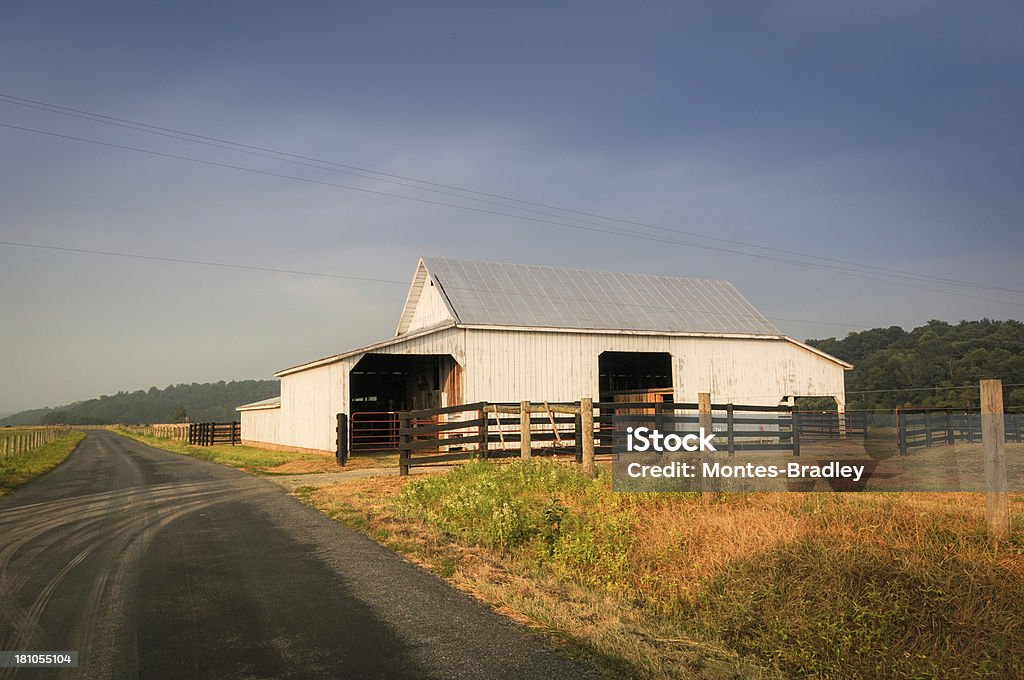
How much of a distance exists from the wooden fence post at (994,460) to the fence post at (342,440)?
18241 millimetres

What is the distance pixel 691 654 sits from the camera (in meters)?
5.04

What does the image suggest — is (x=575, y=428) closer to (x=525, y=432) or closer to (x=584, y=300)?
(x=525, y=432)

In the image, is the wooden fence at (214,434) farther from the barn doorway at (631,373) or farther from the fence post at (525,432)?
the fence post at (525,432)

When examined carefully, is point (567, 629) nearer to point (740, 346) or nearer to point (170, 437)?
point (740, 346)

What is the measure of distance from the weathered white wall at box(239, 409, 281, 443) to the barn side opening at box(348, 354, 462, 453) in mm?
4780

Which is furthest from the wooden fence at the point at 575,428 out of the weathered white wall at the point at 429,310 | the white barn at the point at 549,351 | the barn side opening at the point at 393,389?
the weathered white wall at the point at 429,310

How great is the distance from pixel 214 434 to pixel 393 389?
1770 centimetres

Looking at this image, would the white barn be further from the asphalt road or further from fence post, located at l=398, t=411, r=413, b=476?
the asphalt road

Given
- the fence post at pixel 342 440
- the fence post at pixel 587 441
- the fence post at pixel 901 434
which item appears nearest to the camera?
the fence post at pixel 901 434

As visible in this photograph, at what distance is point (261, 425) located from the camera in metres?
39.0

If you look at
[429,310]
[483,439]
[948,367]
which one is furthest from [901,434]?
[429,310]

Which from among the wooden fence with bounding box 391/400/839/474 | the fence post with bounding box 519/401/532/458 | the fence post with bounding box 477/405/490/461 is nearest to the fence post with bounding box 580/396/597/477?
the wooden fence with bounding box 391/400/839/474

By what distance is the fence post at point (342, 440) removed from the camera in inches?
877

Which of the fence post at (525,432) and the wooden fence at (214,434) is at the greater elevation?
the fence post at (525,432)
